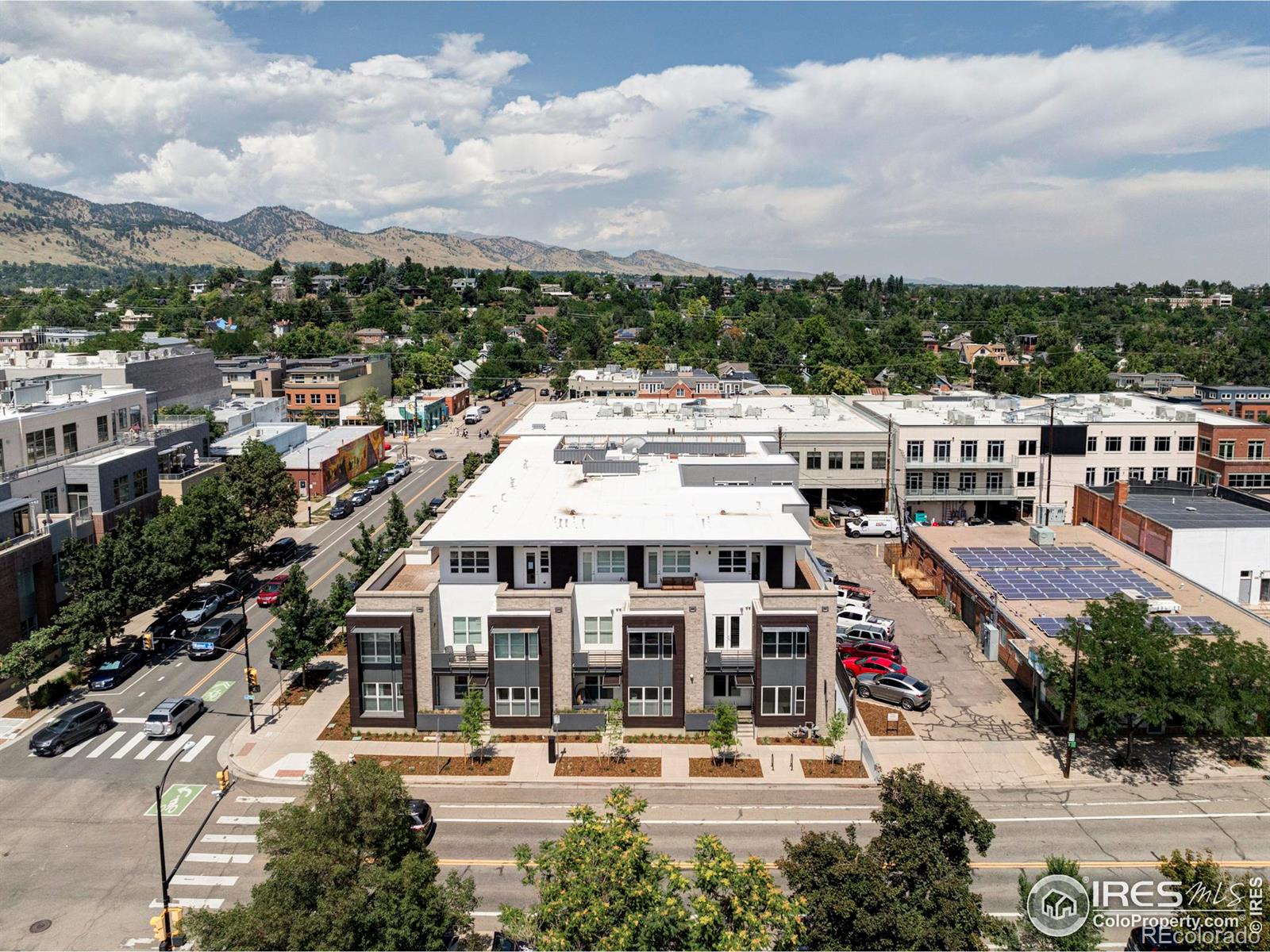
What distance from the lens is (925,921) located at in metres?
20.5

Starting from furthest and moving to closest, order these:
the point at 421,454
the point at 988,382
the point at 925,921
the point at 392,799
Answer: the point at 988,382
the point at 421,454
the point at 392,799
the point at 925,921

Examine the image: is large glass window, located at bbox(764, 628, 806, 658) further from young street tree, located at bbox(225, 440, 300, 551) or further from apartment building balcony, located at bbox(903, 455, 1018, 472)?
apartment building balcony, located at bbox(903, 455, 1018, 472)

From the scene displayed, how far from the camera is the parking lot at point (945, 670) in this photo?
142 feet

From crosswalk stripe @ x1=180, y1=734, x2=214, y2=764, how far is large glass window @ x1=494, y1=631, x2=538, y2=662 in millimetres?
14529

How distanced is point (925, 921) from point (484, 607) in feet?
90.0

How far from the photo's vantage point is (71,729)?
139 feet

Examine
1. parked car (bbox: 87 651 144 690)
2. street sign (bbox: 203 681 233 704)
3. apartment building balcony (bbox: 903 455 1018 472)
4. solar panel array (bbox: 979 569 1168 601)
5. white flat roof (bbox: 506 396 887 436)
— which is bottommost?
street sign (bbox: 203 681 233 704)

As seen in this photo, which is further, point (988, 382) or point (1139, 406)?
point (988, 382)

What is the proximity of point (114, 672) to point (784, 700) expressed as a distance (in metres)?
36.7

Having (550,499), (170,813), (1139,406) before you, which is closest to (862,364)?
(1139,406)

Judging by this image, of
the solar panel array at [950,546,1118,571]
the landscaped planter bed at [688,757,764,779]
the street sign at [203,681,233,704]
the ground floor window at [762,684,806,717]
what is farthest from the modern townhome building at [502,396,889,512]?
the landscaped planter bed at [688,757,764,779]

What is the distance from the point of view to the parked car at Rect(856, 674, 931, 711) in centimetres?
4544

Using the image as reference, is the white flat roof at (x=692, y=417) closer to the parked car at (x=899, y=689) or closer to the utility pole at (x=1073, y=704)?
the parked car at (x=899, y=689)

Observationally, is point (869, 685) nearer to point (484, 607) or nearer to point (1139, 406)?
point (484, 607)
